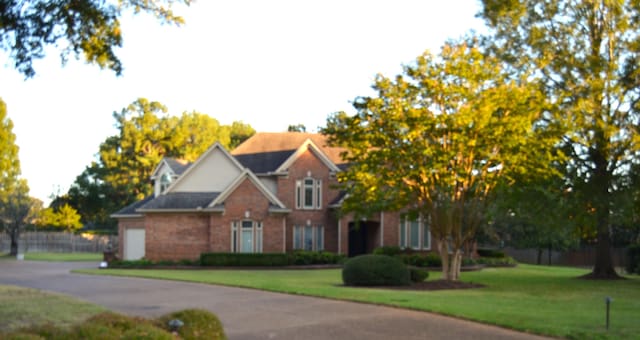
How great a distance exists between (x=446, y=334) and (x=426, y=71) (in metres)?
13.8

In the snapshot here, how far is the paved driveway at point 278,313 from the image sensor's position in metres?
14.3

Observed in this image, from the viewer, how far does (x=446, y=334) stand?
14133mm

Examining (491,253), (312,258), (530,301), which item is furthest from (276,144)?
(530,301)

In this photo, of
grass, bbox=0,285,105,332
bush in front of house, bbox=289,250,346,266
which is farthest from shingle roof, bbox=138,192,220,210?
grass, bbox=0,285,105,332

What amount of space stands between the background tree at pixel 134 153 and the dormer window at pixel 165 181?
25230 mm

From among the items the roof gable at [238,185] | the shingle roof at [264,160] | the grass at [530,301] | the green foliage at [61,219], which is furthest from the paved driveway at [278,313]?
the green foliage at [61,219]

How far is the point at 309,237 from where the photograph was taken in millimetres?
45500

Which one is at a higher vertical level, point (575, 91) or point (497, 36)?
point (497, 36)

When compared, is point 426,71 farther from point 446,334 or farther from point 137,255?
point 137,255

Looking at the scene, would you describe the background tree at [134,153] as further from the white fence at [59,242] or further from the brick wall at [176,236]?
the brick wall at [176,236]

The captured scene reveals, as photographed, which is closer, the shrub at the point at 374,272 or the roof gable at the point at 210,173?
the shrub at the point at 374,272

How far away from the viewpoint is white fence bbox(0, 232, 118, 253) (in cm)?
6353

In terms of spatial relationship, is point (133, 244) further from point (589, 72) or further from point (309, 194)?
point (589, 72)

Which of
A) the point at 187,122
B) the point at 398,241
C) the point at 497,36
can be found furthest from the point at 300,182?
the point at 187,122
